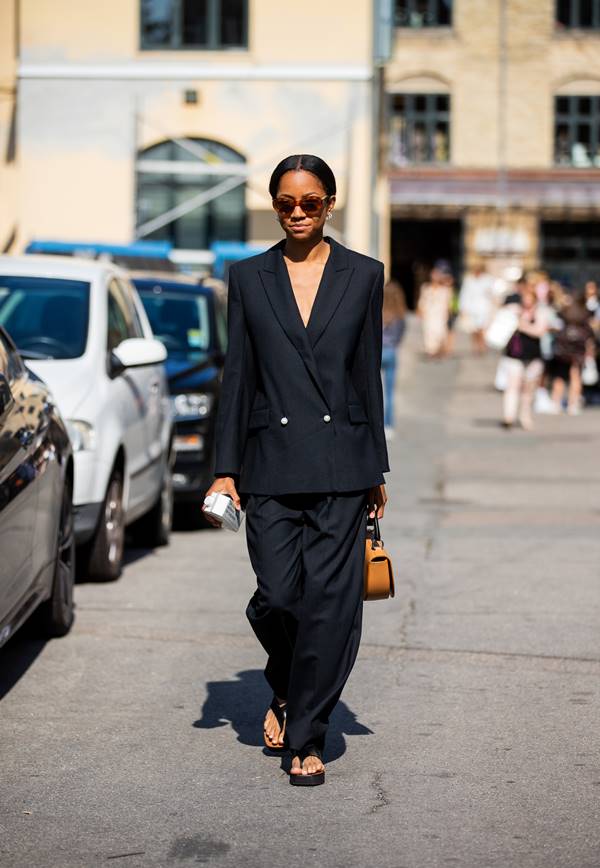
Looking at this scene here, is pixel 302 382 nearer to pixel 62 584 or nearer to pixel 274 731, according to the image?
pixel 274 731

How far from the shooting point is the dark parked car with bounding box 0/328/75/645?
6309 mm

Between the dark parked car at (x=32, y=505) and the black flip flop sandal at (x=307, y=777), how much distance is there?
1294 millimetres

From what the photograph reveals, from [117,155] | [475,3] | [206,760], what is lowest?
[206,760]

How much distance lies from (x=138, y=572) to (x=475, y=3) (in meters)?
49.8

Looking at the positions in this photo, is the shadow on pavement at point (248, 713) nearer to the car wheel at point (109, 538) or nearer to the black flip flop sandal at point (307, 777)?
the black flip flop sandal at point (307, 777)

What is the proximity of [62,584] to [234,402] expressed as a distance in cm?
259

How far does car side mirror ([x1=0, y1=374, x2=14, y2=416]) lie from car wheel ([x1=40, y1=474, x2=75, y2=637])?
3.17ft

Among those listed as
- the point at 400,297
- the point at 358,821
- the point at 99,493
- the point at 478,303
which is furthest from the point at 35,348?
the point at 478,303

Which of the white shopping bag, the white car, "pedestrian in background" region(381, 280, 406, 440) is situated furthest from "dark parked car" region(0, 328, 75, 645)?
the white shopping bag

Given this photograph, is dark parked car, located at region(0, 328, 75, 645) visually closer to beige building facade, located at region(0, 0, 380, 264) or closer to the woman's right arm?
the woman's right arm

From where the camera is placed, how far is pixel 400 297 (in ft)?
69.7

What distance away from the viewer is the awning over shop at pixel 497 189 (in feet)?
185

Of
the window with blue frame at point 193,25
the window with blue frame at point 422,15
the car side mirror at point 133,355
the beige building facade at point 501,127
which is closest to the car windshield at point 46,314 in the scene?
the car side mirror at point 133,355

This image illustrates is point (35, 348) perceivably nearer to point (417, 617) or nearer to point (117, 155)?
point (417, 617)
